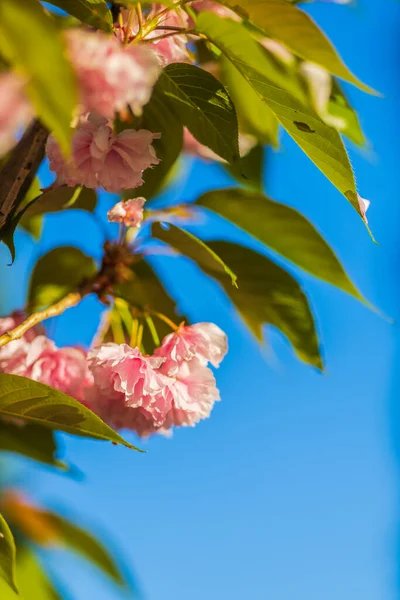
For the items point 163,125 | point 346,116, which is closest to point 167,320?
point 163,125

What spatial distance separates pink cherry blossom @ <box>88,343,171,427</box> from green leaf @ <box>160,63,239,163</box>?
26 cm

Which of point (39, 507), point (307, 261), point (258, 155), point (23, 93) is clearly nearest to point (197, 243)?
point (307, 261)

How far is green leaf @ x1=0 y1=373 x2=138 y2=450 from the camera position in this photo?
633 mm

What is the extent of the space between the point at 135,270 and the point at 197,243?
0.20m

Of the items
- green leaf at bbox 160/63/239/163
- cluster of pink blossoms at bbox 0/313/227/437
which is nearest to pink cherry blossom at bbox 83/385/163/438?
cluster of pink blossoms at bbox 0/313/227/437

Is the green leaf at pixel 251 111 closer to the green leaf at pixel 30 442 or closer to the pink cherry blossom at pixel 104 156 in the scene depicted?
the pink cherry blossom at pixel 104 156

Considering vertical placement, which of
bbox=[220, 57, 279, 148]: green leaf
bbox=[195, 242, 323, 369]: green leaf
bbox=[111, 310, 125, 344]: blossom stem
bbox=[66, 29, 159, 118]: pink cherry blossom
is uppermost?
bbox=[66, 29, 159, 118]: pink cherry blossom

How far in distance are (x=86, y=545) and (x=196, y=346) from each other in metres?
0.46

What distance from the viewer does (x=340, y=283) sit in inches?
35.4

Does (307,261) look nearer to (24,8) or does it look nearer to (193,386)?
(193,386)

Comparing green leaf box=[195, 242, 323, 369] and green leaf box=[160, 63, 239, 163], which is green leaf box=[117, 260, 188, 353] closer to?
green leaf box=[195, 242, 323, 369]

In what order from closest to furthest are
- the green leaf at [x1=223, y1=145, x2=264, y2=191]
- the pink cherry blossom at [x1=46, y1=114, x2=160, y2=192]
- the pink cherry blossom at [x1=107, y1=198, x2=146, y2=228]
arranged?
the pink cherry blossom at [x1=46, y1=114, x2=160, y2=192] → the pink cherry blossom at [x1=107, y1=198, x2=146, y2=228] → the green leaf at [x1=223, y1=145, x2=264, y2=191]

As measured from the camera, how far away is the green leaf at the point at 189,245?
2.73 feet

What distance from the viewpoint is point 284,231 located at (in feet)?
3.01
